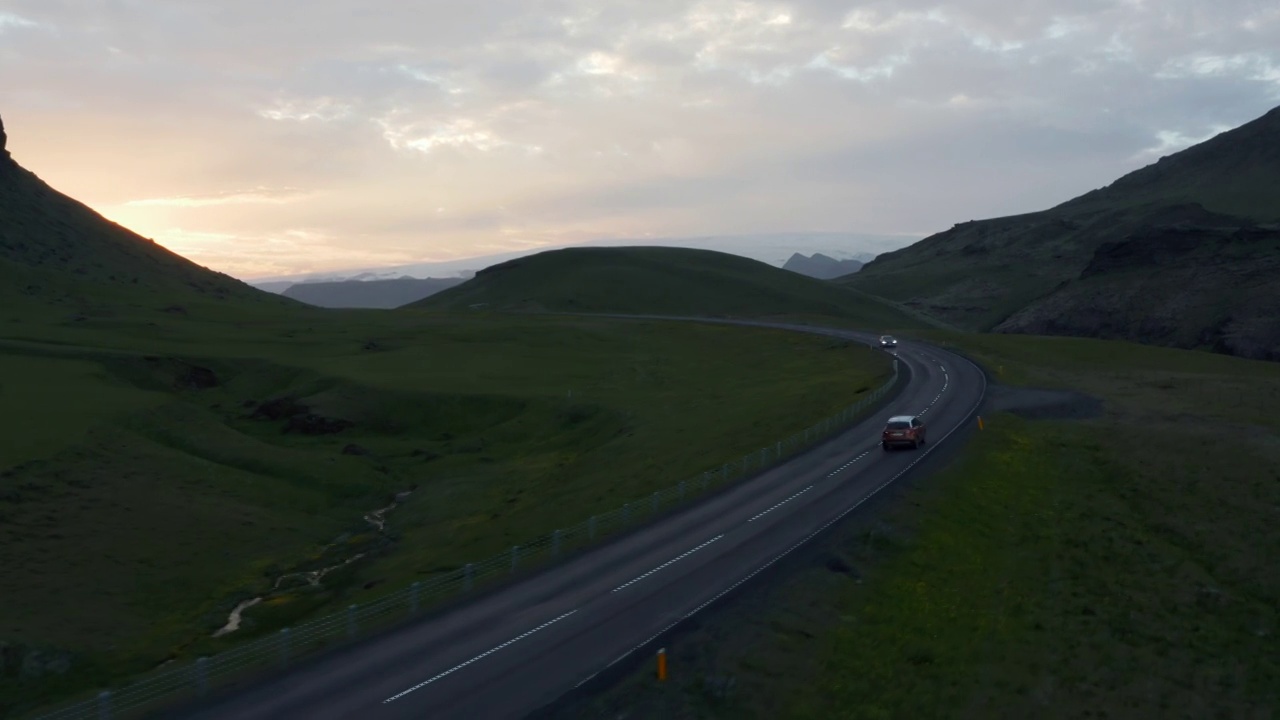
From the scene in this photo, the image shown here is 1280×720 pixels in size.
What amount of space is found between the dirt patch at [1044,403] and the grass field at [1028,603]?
23.1 ft

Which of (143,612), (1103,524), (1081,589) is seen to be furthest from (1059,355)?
(143,612)

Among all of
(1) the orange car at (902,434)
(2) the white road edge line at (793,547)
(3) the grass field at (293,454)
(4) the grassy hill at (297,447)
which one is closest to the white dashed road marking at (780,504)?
(2) the white road edge line at (793,547)

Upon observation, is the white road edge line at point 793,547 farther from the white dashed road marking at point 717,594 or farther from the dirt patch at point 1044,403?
the dirt patch at point 1044,403

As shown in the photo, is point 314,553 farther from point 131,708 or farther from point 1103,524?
point 1103,524

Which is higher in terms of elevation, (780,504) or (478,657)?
(780,504)

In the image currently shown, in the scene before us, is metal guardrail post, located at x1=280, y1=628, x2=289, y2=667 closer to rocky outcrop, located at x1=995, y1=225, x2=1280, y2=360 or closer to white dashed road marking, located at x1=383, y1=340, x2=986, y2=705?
white dashed road marking, located at x1=383, y1=340, x2=986, y2=705

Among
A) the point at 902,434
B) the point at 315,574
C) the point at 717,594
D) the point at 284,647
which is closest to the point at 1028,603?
the point at 717,594

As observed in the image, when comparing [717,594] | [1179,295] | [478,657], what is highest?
[1179,295]

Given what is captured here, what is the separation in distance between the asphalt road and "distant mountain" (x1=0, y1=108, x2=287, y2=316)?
111 meters

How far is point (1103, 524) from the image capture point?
3462 cm

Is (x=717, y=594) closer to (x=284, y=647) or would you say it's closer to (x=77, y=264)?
(x=284, y=647)

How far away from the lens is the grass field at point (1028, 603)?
72.3ft

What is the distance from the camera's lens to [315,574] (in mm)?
46250

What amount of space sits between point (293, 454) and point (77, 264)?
11245 cm
